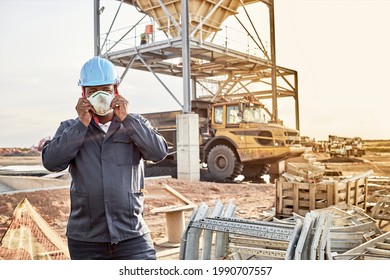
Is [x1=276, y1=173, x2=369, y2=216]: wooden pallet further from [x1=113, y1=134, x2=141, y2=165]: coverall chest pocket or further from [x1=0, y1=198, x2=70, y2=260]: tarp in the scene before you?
[x1=113, y1=134, x2=141, y2=165]: coverall chest pocket

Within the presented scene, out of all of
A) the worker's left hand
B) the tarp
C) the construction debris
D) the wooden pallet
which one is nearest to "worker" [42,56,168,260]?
the worker's left hand

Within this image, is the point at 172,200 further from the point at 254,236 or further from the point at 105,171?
the point at 105,171

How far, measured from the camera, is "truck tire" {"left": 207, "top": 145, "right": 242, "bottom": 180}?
845cm

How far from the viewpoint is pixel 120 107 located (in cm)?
206

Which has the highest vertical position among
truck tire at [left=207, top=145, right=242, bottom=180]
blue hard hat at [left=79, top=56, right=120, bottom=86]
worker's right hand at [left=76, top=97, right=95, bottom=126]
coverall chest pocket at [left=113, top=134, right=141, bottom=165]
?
blue hard hat at [left=79, top=56, right=120, bottom=86]

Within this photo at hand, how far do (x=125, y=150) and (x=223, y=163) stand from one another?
21.7 ft

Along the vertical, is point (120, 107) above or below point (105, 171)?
above

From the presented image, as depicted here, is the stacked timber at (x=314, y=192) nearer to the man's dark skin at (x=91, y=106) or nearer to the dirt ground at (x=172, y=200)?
the dirt ground at (x=172, y=200)

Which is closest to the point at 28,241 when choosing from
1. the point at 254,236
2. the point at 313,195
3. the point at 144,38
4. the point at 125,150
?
the point at 254,236

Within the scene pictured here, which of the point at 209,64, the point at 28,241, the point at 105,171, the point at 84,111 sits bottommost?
the point at 28,241

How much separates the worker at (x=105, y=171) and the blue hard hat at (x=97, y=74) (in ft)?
0.20

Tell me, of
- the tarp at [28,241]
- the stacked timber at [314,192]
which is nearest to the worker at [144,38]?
the stacked timber at [314,192]

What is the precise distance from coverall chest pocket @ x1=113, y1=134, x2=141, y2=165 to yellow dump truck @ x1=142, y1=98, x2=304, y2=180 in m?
6.20

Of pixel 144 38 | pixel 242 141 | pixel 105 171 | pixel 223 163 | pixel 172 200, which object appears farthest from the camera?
pixel 144 38
